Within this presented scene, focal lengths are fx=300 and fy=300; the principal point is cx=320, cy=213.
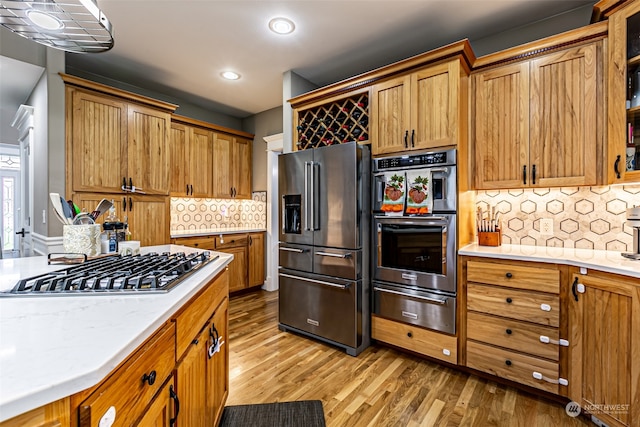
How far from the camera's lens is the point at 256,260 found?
14.5 ft

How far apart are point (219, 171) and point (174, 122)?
864 mm

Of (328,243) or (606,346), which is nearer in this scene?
(606,346)

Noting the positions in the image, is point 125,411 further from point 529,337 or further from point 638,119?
point 638,119

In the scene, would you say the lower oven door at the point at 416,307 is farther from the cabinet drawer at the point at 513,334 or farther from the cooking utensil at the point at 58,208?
the cooking utensil at the point at 58,208

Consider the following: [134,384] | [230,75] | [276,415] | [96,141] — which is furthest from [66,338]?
[230,75]

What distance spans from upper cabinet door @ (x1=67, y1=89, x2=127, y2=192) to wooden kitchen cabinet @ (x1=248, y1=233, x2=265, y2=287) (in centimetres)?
186

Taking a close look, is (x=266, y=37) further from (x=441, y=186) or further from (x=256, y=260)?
(x=256, y=260)

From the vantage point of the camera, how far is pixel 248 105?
4414 millimetres

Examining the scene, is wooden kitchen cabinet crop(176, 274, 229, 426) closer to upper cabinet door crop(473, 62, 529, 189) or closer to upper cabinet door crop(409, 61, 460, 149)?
upper cabinet door crop(409, 61, 460, 149)

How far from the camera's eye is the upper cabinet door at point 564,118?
78.8 inches

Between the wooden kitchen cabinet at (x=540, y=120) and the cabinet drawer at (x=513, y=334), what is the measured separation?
39.0 inches

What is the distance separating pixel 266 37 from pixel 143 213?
7.24 ft

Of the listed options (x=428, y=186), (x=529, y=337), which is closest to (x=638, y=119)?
(x=428, y=186)

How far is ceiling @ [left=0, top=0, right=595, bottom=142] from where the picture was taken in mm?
2266
